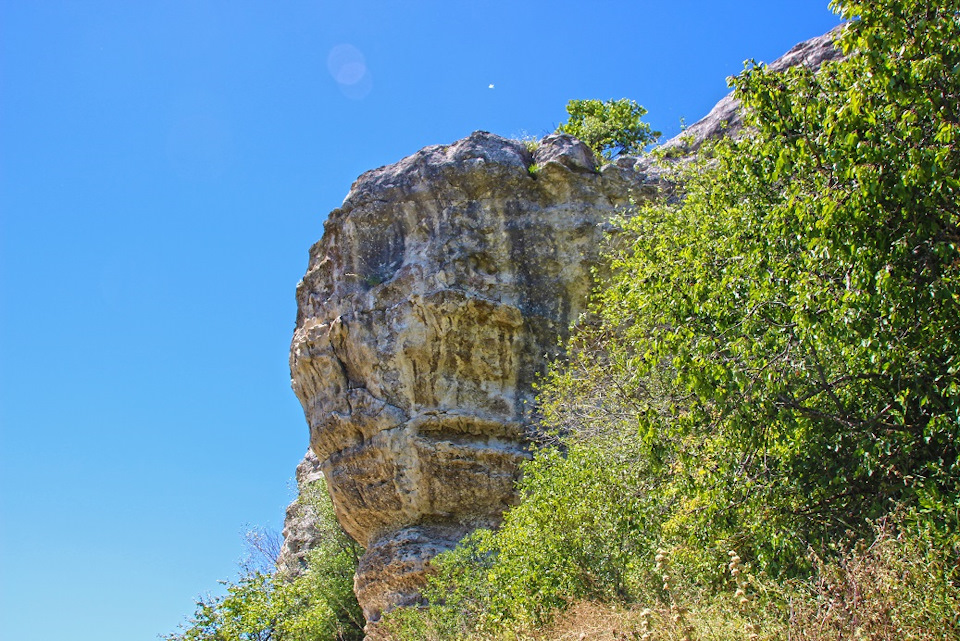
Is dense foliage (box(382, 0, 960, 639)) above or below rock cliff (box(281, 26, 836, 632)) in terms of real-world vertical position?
below

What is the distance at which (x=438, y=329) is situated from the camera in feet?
74.4

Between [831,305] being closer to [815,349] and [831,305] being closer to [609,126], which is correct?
[815,349]

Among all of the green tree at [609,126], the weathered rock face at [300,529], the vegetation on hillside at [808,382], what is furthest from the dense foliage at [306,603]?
the green tree at [609,126]

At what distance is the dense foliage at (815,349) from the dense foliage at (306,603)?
20.4ft

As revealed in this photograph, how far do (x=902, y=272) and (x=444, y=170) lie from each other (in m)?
18.0

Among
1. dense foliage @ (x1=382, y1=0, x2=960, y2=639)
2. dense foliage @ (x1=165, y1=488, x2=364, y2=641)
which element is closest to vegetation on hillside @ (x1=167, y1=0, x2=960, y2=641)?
dense foliage @ (x1=382, y1=0, x2=960, y2=639)

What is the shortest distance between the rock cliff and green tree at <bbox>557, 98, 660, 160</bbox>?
293 inches

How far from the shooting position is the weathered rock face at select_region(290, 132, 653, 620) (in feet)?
72.5

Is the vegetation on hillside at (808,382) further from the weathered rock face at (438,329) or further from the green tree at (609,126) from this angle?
the green tree at (609,126)

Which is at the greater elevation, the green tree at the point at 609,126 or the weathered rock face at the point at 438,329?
the green tree at the point at 609,126

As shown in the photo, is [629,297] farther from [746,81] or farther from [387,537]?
[387,537]

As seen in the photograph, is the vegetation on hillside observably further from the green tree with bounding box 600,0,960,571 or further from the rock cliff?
the rock cliff

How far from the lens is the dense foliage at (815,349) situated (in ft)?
24.4

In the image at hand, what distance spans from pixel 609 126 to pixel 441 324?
15455 millimetres
